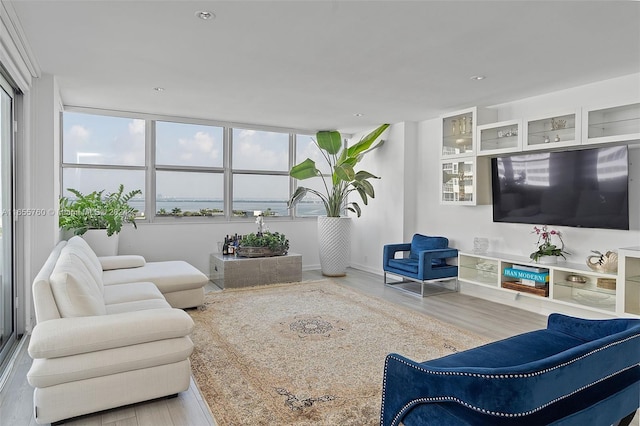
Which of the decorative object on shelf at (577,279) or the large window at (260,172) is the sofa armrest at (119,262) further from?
the decorative object on shelf at (577,279)

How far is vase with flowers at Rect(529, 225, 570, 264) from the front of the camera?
14.1ft

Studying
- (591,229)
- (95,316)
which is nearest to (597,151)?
(591,229)

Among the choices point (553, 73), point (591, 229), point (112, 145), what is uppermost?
point (553, 73)

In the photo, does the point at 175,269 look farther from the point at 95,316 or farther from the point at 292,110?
the point at 292,110

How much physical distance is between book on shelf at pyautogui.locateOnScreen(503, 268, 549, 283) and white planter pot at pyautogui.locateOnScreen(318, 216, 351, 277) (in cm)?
260

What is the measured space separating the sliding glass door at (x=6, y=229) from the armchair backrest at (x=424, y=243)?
4.68 m

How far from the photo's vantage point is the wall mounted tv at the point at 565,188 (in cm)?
380

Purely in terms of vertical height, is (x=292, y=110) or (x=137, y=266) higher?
(x=292, y=110)

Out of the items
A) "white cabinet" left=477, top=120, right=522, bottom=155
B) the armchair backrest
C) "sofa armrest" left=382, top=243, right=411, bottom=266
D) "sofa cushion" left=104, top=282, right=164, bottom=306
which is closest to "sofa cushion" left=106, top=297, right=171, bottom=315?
"sofa cushion" left=104, top=282, right=164, bottom=306

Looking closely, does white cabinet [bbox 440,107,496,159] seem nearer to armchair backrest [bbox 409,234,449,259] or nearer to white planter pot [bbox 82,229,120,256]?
armchair backrest [bbox 409,234,449,259]

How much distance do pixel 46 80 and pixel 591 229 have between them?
18.5ft

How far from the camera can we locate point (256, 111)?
5.63 m

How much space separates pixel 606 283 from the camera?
3.86 metres

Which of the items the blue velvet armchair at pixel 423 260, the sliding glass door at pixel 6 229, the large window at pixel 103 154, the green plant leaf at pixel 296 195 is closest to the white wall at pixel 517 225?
the blue velvet armchair at pixel 423 260
